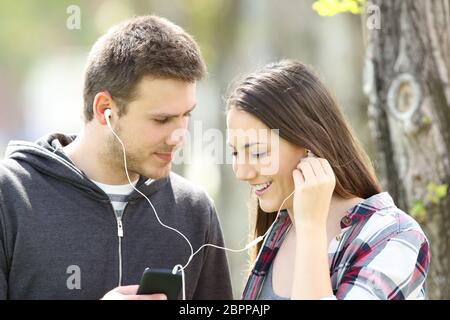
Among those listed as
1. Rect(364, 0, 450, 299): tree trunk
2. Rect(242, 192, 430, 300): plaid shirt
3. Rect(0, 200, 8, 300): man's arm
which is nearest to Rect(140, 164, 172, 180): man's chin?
Rect(0, 200, 8, 300): man's arm

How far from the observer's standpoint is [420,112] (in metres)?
4.71

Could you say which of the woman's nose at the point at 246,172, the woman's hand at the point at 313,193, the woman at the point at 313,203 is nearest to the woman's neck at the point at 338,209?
the woman at the point at 313,203

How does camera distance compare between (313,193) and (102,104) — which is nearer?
(313,193)

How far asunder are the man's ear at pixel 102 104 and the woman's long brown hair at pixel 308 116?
74 centimetres

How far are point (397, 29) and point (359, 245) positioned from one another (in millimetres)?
1845

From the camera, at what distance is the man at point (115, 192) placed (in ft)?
12.8

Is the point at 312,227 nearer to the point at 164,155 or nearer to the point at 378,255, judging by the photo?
the point at 378,255

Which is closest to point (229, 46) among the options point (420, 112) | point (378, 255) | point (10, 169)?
point (420, 112)

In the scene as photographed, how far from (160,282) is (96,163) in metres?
0.97

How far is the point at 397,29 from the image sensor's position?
4824 millimetres

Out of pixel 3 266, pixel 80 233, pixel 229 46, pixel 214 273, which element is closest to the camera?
pixel 3 266

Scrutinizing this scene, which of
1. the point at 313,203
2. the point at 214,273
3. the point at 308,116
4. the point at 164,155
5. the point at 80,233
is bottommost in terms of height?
the point at 214,273

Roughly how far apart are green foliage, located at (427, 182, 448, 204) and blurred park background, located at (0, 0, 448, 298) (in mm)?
1041

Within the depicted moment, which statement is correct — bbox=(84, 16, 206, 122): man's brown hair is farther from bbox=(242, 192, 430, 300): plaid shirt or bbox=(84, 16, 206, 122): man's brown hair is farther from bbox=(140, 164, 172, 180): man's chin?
bbox=(242, 192, 430, 300): plaid shirt
